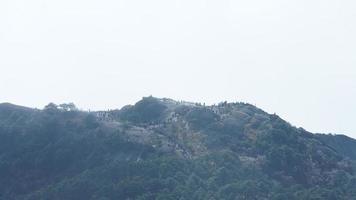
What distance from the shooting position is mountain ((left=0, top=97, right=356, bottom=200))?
70312 millimetres

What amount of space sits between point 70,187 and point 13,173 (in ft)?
40.2

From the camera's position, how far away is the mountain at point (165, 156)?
7031 cm

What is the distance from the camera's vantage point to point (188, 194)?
221 feet

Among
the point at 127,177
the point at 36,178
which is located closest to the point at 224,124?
the point at 127,177

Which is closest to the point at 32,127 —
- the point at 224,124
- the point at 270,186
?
the point at 224,124

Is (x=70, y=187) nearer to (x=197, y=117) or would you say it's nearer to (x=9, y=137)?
(x=9, y=137)

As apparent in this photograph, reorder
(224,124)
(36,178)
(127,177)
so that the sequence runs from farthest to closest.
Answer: (224,124) < (36,178) < (127,177)

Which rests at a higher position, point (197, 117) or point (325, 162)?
point (197, 117)

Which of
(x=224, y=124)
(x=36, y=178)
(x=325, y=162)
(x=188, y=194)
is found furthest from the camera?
(x=224, y=124)

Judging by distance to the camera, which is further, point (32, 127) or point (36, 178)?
point (32, 127)

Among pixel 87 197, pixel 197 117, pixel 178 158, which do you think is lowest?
pixel 87 197

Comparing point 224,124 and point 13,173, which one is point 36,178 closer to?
point 13,173

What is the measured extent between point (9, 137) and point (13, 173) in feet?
26.3

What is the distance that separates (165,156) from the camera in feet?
255
